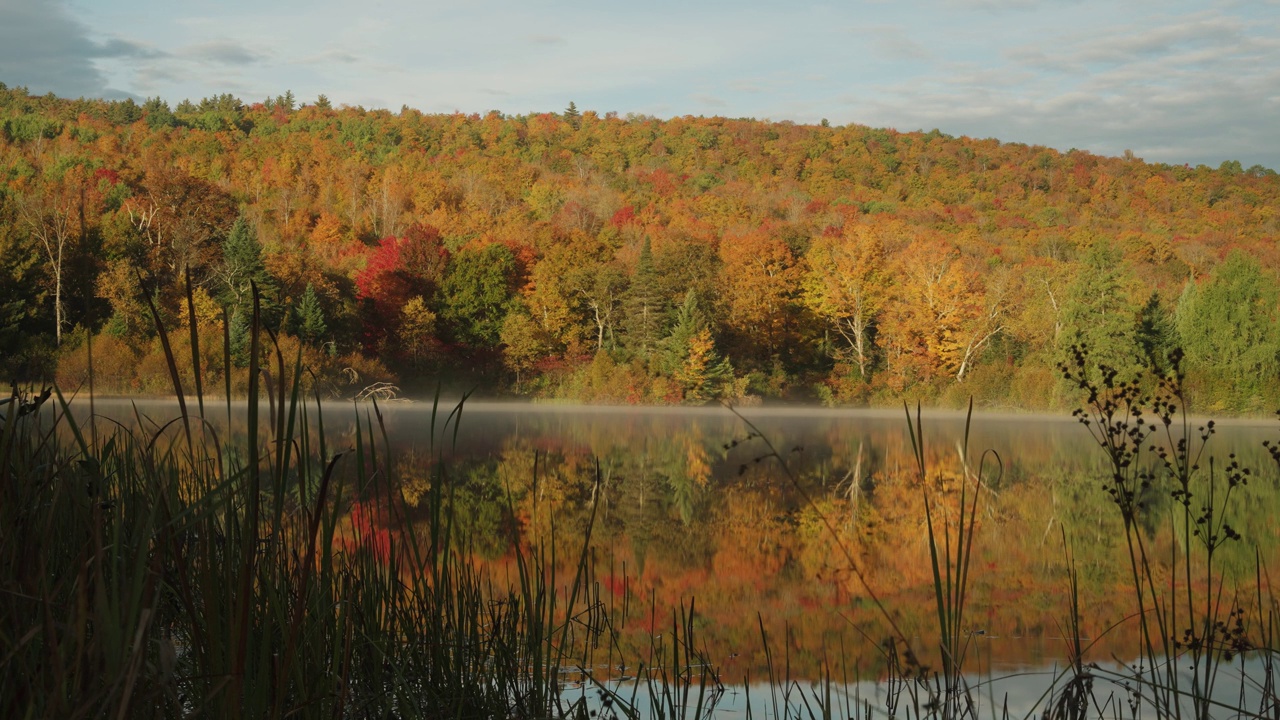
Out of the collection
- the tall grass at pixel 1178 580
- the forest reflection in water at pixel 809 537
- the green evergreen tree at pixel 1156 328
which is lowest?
the forest reflection in water at pixel 809 537

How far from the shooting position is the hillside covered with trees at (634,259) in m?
25.6

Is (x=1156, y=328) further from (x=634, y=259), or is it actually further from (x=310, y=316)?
(x=310, y=316)

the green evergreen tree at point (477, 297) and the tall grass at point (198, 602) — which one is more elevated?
the green evergreen tree at point (477, 297)

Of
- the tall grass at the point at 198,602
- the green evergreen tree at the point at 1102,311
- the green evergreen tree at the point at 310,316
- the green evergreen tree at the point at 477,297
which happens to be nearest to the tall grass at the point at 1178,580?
the tall grass at the point at 198,602

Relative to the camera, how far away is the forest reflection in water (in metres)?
4.28

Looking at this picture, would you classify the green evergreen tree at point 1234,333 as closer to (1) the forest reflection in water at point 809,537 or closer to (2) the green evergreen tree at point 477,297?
(1) the forest reflection in water at point 809,537

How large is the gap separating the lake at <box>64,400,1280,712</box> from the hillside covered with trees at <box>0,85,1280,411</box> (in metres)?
10.6

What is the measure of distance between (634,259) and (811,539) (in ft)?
88.7

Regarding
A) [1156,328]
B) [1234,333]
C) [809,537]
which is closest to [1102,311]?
[1156,328]

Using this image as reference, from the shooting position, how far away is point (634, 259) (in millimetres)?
34125

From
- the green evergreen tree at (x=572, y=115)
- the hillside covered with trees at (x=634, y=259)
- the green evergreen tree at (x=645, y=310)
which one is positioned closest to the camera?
the hillside covered with trees at (x=634, y=259)

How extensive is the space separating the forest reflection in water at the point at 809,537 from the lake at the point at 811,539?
23 mm

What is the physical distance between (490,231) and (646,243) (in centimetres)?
842

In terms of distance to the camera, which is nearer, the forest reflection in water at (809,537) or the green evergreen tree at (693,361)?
the forest reflection in water at (809,537)
